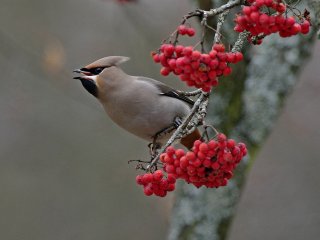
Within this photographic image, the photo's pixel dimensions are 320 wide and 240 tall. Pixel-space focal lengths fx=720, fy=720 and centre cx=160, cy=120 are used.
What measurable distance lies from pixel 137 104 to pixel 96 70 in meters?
0.31

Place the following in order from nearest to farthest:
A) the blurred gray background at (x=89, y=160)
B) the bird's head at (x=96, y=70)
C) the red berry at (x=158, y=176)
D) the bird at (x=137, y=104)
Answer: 1. the red berry at (x=158, y=176)
2. the bird's head at (x=96, y=70)
3. the bird at (x=137, y=104)
4. the blurred gray background at (x=89, y=160)

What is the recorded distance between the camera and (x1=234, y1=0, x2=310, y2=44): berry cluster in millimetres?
2002

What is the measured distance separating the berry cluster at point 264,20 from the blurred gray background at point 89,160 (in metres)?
4.27

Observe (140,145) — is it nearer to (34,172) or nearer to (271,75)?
(34,172)

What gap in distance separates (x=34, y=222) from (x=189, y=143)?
3.82 metres

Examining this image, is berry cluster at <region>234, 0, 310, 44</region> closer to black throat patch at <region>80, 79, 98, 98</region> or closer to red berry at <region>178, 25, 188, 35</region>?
red berry at <region>178, 25, 188, 35</region>

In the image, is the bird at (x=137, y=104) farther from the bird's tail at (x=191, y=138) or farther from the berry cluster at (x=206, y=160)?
the berry cluster at (x=206, y=160)

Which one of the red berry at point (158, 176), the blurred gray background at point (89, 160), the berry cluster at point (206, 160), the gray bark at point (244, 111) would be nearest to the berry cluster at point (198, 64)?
the berry cluster at point (206, 160)

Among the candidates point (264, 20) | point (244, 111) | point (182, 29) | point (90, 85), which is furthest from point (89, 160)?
point (264, 20)

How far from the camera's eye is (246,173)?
157 inches

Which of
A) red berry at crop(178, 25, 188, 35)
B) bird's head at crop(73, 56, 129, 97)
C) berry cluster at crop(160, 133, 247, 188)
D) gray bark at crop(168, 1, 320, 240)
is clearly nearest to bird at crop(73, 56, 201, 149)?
bird's head at crop(73, 56, 129, 97)

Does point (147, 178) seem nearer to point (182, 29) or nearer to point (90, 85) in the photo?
point (182, 29)

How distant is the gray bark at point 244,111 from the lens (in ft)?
12.6

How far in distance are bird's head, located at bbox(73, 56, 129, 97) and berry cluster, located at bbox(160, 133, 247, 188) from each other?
1.36m
